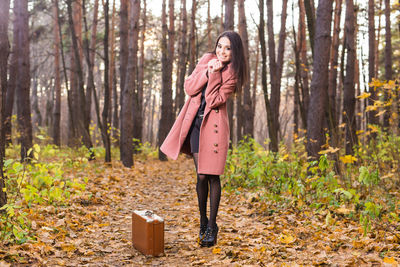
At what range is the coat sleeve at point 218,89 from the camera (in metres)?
3.49

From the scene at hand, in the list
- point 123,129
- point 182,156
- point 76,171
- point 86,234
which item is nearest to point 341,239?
point 86,234

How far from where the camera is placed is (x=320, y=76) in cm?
584

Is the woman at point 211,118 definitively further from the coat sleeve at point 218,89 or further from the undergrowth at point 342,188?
the undergrowth at point 342,188

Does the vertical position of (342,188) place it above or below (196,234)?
above

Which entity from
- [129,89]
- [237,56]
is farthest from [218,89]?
[129,89]

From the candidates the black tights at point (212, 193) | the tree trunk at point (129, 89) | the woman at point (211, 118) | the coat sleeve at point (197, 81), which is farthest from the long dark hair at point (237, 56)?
the tree trunk at point (129, 89)

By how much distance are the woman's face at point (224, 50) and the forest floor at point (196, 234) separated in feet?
6.14

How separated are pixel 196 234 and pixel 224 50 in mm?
2105

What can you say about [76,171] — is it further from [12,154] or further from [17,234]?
[17,234]

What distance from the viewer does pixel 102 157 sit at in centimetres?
1187

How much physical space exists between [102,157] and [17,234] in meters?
8.86

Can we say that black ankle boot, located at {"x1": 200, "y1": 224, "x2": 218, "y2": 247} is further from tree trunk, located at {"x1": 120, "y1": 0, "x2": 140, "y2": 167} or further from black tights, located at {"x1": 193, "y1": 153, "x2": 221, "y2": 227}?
tree trunk, located at {"x1": 120, "y1": 0, "x2": 140, "y2": 167}

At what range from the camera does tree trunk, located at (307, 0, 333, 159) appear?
224 inches

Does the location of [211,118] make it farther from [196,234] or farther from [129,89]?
[129,89]
